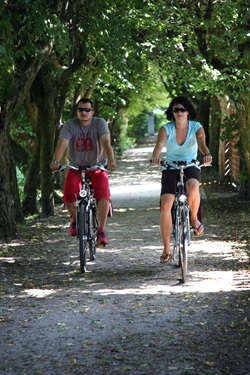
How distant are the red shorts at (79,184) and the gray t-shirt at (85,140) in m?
0.14

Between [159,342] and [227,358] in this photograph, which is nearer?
[227,358]

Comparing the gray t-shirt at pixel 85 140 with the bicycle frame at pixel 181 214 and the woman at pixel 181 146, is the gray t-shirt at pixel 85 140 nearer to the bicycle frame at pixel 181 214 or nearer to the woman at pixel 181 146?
the woman at pixel 181 146

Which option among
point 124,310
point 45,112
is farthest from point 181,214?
point 45,112

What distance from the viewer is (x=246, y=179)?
64.9 feet

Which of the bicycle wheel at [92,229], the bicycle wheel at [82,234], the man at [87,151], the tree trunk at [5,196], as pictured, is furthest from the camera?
the tree trunk at [5,196]

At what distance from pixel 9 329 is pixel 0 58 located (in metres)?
4.47

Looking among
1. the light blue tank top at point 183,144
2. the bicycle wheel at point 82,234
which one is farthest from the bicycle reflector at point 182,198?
the bicycle wheel at point 82,234

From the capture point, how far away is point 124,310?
7.26 m

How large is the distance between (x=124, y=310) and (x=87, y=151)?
2.89 metres

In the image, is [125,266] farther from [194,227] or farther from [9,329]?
[9,329]

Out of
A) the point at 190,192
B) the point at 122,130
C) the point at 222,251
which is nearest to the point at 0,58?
the point at 190,192

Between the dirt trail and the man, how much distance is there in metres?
0.83

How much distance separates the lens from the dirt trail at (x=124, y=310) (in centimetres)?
553

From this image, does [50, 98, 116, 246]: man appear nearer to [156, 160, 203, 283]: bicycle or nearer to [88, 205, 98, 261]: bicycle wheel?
[88, 205, 98, 261]: bicycle wheel
